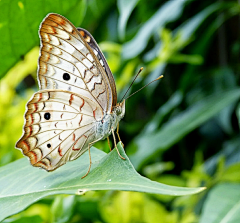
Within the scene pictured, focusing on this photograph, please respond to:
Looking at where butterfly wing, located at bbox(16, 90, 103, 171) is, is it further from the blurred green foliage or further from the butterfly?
the blurred green foliage

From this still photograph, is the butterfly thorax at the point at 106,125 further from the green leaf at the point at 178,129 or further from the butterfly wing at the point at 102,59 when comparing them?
the green leaf at the point at 178,129

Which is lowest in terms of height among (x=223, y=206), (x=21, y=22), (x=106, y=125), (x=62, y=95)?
(x=223, y=206)

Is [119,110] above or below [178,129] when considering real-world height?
above

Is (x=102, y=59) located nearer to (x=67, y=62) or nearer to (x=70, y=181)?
(x=67, y=62)

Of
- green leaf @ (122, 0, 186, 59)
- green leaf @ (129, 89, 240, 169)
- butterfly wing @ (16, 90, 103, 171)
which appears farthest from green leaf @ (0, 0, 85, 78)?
green leaf @ (129, 89, 240, 169)

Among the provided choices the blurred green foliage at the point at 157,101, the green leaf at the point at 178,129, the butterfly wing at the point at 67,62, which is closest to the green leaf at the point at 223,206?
the blurred green foliage at the point at 157,101

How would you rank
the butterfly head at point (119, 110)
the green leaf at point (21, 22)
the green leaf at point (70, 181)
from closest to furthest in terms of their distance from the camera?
the green leaf at point (70, 181) < the green leaf at point (21, 22) < the butterfly head at point (119, 110)

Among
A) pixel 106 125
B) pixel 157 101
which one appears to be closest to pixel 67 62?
pixel 106 125
